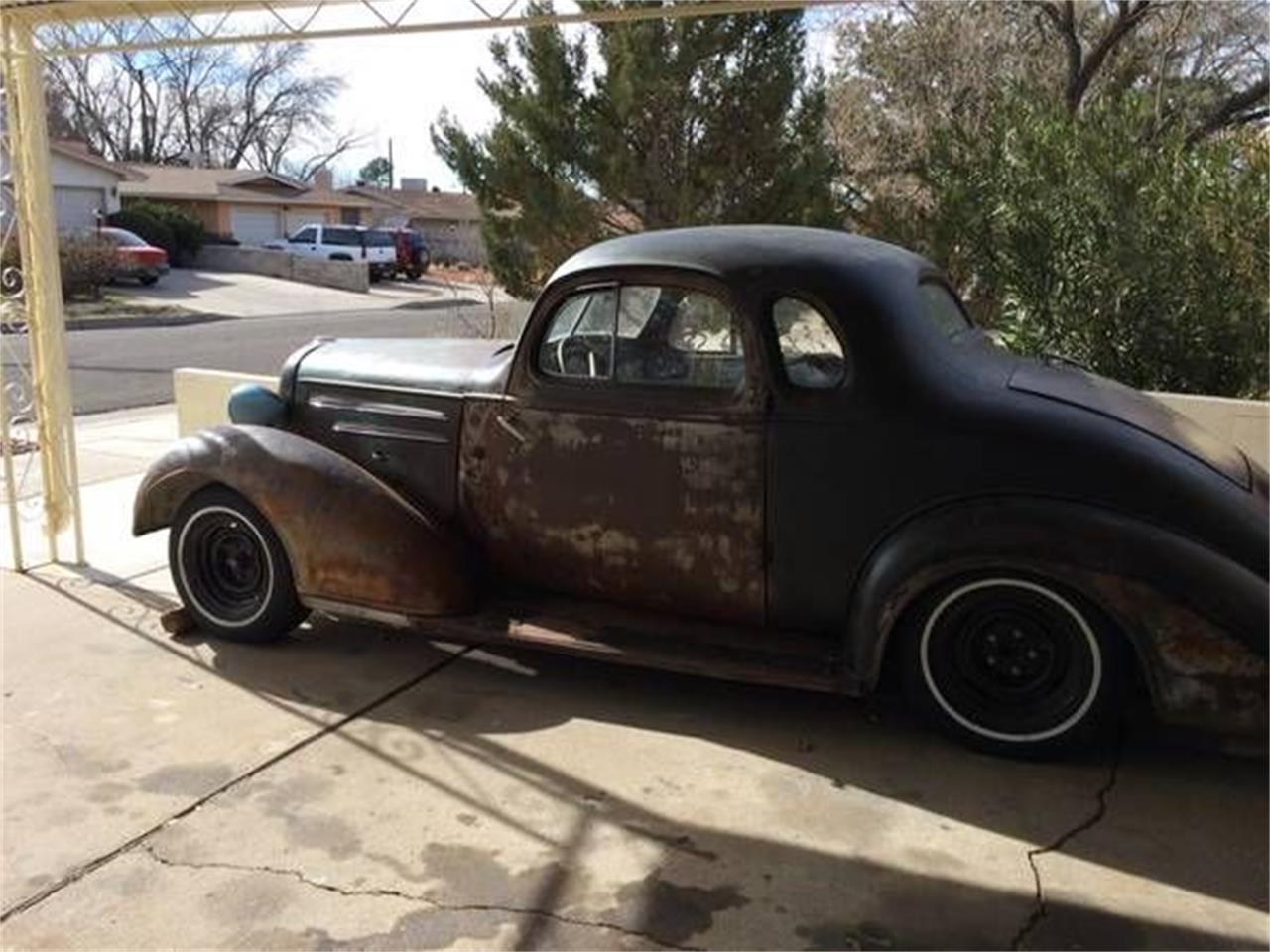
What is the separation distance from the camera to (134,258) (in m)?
31.6

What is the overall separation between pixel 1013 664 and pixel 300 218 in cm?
5517

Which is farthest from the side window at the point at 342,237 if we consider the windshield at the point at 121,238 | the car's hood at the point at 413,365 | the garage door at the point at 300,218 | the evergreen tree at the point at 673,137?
the car's hood at the point at 413,365

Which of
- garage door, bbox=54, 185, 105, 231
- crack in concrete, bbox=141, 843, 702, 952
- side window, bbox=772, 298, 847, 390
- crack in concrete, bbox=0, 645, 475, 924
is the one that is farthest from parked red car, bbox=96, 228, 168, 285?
crack in concrete, bbox=141, 843, 702, 952

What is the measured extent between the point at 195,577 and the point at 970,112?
11.0m

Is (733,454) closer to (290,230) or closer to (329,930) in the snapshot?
(329,930)

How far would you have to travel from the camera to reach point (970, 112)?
13438 mm

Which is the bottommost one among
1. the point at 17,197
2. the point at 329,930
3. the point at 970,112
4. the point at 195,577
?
the point at 329,930

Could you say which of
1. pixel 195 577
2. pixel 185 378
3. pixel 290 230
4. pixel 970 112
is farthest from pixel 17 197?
pixel 290 230

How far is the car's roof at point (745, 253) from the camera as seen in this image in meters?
4.37

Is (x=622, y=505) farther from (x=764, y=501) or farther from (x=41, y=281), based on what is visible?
(x=41, y=281)

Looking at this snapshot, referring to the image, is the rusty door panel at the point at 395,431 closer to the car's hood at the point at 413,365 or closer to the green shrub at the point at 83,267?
the car's hood at the point at 413,365

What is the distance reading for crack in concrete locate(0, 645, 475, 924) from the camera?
130 inches

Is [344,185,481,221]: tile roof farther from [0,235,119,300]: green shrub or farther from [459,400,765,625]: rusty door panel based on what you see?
[459,400,765,625]: rusty door panel

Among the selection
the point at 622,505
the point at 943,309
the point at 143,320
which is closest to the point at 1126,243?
the point at 943,309
